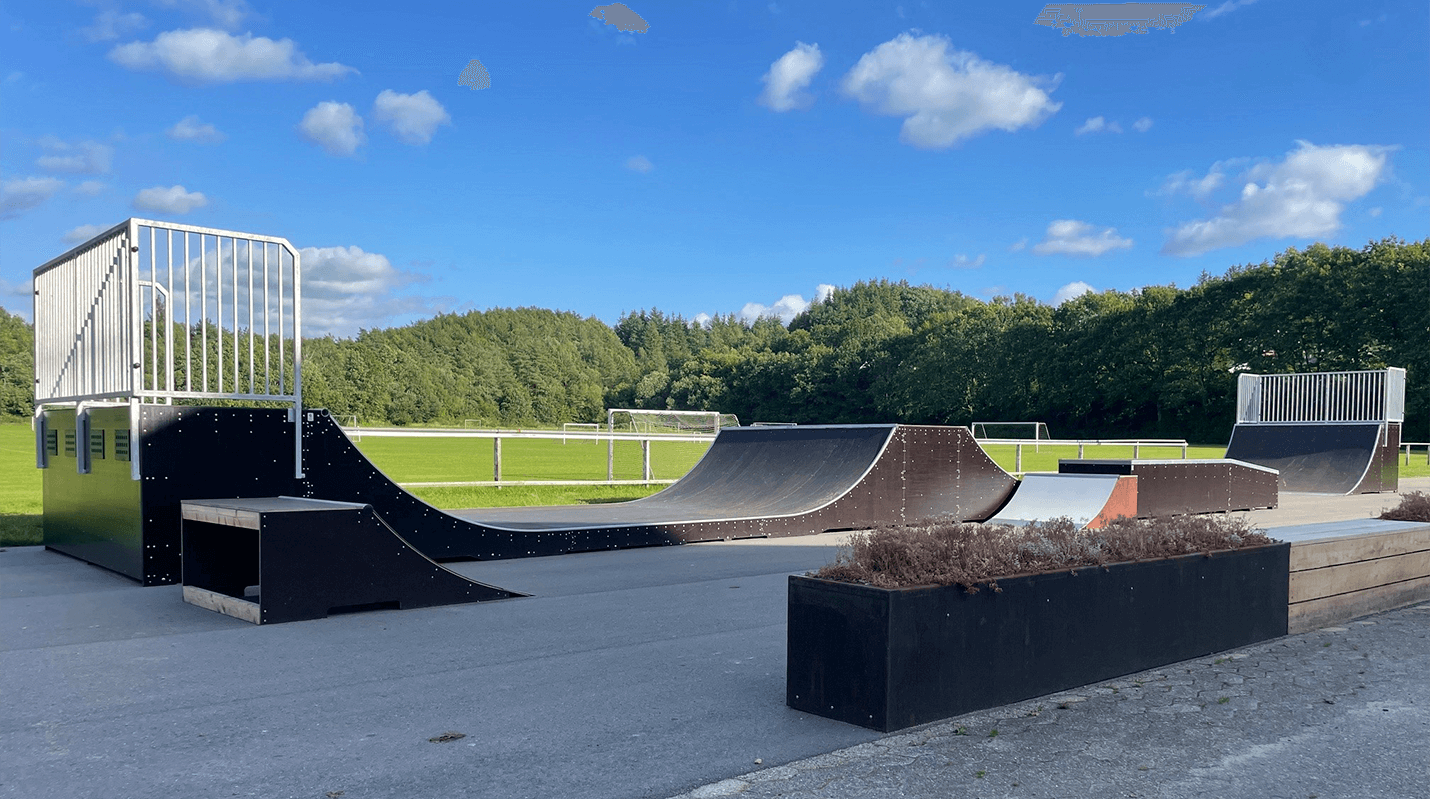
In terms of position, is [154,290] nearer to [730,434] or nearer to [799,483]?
[799,483]

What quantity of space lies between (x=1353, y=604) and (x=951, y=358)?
71.2 m

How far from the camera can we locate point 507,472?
24016 mm

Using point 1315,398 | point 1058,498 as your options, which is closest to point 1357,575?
point 1058,498

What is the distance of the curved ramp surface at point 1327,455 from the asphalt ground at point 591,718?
1651 centimetres

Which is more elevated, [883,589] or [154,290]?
[154,290]

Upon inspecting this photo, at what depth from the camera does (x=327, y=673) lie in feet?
16.6

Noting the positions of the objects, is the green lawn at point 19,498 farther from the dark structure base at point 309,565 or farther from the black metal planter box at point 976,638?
the black metal planter box at point 976,638

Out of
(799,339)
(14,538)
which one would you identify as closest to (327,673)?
(14,538)

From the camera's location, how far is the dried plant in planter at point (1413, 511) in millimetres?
8219

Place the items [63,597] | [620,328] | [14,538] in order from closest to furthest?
[63,597]
[14,538]
[620,328]

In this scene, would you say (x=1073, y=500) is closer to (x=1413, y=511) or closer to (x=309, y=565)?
(x=1413, y=511)

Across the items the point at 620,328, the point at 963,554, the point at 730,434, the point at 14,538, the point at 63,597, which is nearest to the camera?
the point at 963,554

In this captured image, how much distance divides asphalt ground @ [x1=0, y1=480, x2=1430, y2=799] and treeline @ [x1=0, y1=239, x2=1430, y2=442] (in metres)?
47.9

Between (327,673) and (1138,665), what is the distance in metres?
4.20
